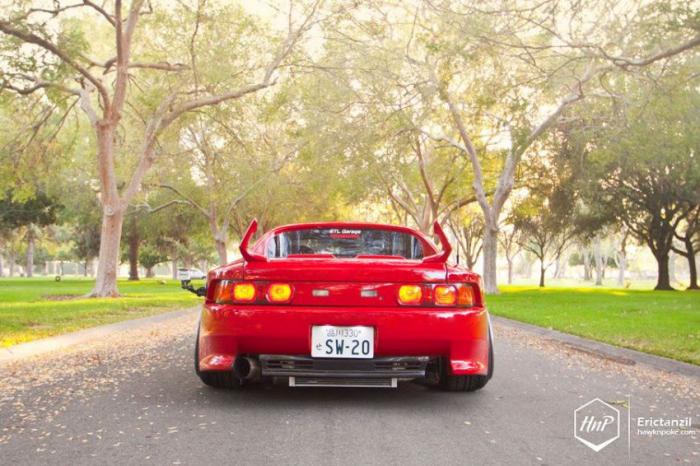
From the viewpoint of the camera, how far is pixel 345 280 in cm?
471

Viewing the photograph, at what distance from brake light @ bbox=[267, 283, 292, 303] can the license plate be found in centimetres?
29

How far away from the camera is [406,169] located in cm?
2956

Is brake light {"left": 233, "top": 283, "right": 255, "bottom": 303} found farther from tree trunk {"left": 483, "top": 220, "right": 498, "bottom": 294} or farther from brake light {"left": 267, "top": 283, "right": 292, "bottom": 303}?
tree trunk {"left": 483, "top": 220, "right": 498, "bottom": 294}

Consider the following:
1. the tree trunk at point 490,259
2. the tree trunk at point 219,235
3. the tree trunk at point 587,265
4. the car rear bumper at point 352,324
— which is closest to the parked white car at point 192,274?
the car rear bumper at point 352,324

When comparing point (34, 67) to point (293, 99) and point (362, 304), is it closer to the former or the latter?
point (293, 99)

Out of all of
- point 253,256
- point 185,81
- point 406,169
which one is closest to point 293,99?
point 185,81

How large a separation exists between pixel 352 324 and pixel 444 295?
26.3 inches

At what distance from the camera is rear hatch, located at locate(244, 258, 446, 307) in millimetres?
4699

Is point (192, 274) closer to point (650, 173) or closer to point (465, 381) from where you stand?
point (465, 381)

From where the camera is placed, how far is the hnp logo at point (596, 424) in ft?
13.6

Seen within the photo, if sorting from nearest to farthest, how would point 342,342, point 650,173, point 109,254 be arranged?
point 342,342
point 109,254
point 650,173

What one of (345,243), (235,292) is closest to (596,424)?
(345,243)

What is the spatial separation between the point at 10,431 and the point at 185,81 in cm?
1842

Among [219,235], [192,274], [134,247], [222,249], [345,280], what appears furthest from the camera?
[134,247]
